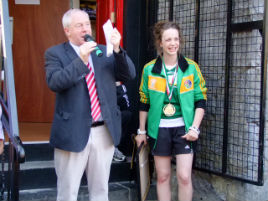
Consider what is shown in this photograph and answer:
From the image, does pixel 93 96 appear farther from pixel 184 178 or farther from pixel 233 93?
pixel 233 93

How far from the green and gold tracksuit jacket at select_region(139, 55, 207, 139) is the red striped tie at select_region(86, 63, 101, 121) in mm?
664

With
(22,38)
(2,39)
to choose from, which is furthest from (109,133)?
(22,38)

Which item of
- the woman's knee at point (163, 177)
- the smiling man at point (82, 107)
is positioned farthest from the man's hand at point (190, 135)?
the smiling man at point (82, 107)

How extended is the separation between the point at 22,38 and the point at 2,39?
290cm

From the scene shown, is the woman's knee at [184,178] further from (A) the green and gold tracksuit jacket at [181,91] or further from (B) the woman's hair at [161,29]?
(B) the woman's hair at [161,29]

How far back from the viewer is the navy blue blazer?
2.61 metres

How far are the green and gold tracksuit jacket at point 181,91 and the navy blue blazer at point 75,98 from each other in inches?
19.7

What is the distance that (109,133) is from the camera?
2.79 meters

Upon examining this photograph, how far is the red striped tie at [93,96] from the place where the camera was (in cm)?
269

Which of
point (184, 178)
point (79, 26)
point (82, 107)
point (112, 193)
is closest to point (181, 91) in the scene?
point (184, 178)

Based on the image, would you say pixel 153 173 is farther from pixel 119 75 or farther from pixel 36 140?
pixel 119 75

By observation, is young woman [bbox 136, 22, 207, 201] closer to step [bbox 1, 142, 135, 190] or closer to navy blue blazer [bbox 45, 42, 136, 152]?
navy blue blazer [bbox 45, 42, 136, 152]

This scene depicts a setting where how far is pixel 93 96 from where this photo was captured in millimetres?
2695

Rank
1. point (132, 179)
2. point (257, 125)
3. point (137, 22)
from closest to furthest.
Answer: point (257, 125)
point (132, 179)
point (137, 22)
